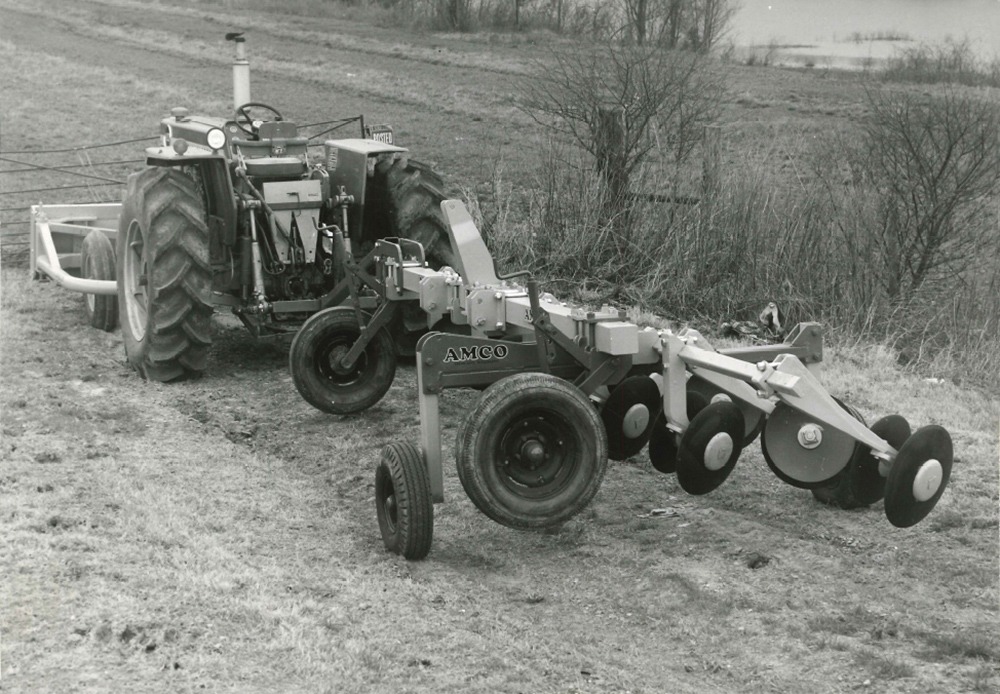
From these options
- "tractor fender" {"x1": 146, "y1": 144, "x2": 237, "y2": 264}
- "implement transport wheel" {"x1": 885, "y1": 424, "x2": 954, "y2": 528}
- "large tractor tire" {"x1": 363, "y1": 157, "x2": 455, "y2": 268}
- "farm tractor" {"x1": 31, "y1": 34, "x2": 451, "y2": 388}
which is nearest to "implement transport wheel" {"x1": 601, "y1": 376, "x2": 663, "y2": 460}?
"implement transport wheel" {"x1": 885, "y1": 424, "x2": 954, "y2": 528}

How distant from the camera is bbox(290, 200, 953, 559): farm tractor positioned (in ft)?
16.4

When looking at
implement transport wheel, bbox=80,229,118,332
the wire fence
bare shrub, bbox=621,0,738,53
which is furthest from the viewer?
bare shrub, bbox=621,0,738,53

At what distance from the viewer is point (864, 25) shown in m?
18.9

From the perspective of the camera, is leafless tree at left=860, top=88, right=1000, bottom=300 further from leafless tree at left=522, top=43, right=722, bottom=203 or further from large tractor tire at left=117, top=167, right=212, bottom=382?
large tractor tire at left=117, top=167, right=212, bottom=382

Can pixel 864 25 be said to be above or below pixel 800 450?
above

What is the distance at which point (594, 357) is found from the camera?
17.7 feet

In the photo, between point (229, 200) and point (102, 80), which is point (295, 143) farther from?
point (102, 80)

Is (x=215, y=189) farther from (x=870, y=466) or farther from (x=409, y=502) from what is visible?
(x=870, y=466)

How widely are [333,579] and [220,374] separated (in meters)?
3.43

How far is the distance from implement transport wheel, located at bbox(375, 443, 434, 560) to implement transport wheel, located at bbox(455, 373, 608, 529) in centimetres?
21

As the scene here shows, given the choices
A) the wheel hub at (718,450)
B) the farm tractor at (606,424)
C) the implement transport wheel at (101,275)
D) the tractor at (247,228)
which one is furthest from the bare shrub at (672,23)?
the wheel hub at (718,450)

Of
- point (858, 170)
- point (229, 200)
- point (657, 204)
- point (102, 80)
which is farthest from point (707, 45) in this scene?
point (102, 80)

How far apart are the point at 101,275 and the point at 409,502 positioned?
4.96 m

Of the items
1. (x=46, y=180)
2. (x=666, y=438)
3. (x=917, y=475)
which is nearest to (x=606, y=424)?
(x=666, y=438)
